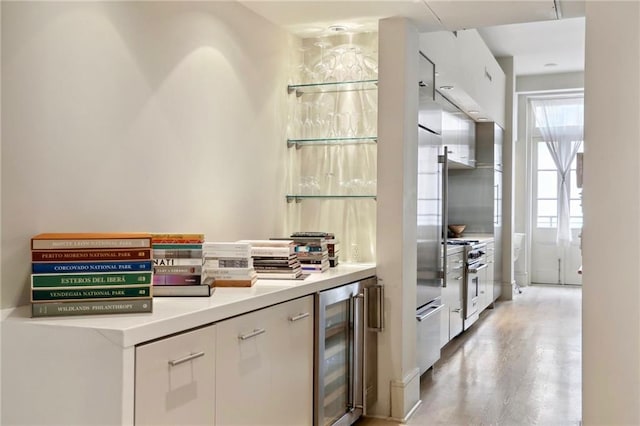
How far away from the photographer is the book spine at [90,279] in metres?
1.71

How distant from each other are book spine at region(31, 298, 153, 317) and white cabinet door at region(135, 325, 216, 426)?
15cm

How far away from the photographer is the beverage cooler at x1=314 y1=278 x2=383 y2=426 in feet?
8.89

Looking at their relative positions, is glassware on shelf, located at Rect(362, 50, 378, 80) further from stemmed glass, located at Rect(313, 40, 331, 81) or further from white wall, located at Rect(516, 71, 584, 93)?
white wall, located at Rect(516, 71, 584, 93)

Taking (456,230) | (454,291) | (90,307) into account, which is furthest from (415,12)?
(456,230)

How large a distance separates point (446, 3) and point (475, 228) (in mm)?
4552

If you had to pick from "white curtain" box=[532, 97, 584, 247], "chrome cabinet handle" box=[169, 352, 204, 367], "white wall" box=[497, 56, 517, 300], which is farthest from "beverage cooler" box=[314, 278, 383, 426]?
"white curtain" box=[532, 97, 584, 247]

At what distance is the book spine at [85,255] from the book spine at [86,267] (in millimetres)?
13

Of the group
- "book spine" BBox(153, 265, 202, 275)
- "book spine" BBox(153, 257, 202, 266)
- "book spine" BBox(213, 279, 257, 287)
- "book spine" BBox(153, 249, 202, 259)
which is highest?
"book spine" BBox(153, 249, 202, 259)

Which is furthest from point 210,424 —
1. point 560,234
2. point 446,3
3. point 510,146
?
point 560,234

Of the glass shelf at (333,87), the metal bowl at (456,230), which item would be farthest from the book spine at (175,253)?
the metal bowl at (456,230)

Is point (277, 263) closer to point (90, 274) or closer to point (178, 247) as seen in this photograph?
point (178, 247)

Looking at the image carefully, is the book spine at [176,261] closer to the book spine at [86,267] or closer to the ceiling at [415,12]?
the book spine at [86,267]

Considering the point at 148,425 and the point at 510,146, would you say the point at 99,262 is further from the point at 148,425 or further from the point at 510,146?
the point at 510,146

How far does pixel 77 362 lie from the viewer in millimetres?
1577
